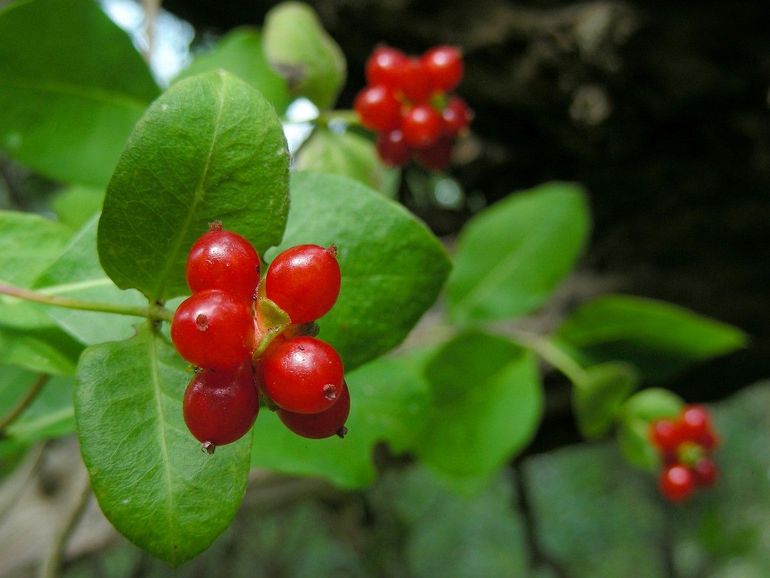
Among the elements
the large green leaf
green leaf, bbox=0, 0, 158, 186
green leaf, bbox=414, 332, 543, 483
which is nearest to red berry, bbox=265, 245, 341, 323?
the large green leaf

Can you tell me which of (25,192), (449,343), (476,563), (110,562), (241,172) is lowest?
(476,563)

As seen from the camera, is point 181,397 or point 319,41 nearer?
point 181,397

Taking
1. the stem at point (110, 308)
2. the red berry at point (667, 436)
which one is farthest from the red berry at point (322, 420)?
the red berry at point (667, 436)

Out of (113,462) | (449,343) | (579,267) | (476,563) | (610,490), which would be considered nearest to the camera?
(113,462)

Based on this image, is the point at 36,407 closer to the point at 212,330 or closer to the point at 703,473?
the point at 212,330

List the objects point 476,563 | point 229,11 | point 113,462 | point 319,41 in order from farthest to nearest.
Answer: point 476,563, point 229,11, point 319,41, point 113,462

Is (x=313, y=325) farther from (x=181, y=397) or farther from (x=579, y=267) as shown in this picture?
(x=579, y=267)

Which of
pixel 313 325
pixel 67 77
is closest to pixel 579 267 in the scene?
pixel 67 77
